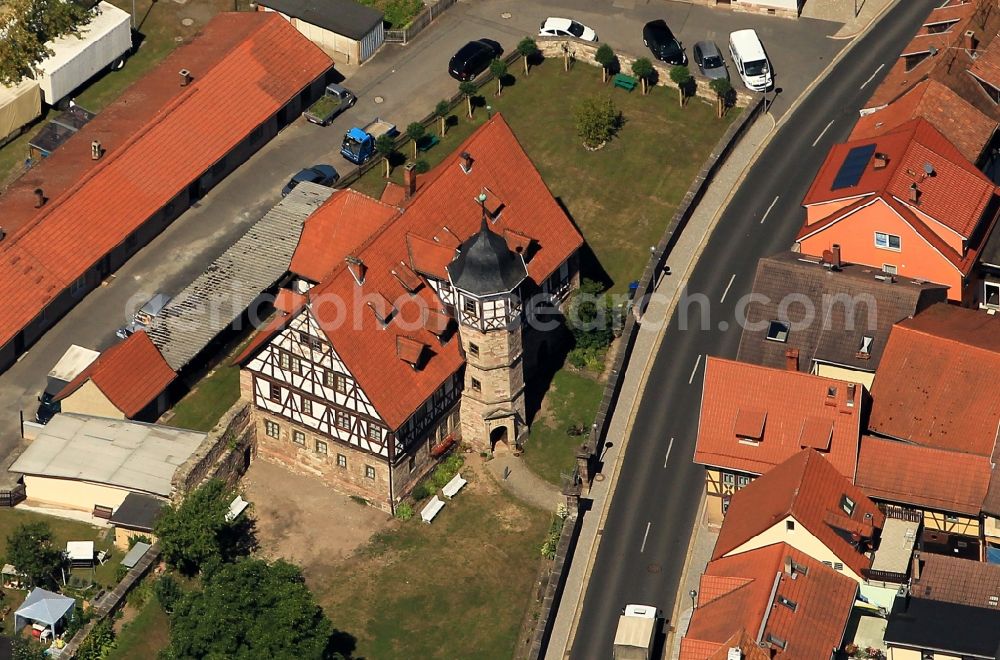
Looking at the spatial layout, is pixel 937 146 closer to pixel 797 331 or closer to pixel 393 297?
pixel 797 331

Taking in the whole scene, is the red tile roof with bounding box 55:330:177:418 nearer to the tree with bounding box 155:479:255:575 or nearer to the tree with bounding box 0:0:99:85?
the tree with bounding box 155:479:255:575

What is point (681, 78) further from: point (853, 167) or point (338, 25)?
point (338, 25)

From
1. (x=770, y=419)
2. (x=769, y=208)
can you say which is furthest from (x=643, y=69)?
(x=770, y=419)

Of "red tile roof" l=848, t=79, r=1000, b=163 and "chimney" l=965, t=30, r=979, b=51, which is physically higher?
"chimney" l=965, t=30, r=979, b=51

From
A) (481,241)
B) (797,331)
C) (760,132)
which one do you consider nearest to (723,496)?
(797,331)

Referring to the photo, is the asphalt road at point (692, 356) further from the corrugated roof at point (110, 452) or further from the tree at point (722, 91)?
the corrugated roof at point (110, 452)

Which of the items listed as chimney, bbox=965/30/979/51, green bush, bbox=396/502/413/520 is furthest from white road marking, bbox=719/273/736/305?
green bush, bbox=396/502/413/520

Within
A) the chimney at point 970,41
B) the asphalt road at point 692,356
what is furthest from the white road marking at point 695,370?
the chimney at point 970,41
